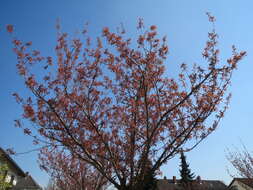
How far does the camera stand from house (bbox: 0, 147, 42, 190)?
14.8 meters

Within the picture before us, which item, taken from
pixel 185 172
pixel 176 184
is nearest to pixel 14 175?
pixel 185 172

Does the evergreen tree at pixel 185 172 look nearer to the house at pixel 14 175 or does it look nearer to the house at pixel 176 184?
the house at pixel 176 184

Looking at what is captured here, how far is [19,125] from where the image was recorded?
17.8 ft

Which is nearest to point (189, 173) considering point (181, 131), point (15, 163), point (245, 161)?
point (245, 161)

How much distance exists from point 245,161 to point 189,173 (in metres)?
18.5

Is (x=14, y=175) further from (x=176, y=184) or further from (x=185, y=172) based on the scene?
(x=176, y=184)

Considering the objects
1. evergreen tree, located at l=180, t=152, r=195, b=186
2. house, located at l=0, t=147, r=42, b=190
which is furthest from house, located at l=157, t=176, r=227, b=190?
house, located at l=0, t=147, r=42, b=190

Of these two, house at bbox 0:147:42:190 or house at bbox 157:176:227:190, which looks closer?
house at bbox 0:147:42:190

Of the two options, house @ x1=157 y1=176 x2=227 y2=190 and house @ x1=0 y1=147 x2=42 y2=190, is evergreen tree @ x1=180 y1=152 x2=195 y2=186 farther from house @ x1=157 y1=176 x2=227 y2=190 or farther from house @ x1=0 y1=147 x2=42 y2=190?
house @ x1=0 y1=147 x2=42 y2=190

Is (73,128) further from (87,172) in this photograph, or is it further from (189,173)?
(189,173)

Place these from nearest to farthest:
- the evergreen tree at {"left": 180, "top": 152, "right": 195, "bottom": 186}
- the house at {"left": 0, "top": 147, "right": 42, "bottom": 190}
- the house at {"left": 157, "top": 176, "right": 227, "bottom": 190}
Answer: the house at {"left": 0, "top": 147, "right": 42, "bottom": 190}, the evergreen tree at {"left": 180, "top": 152, "right": 195, "bottom": 186}, the house at {"left": 157, "top": 176, "right": 227, "bottom": 190}

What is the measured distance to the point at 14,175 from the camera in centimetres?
1784

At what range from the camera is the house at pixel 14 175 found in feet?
48.5

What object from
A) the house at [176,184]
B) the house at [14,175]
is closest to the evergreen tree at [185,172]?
the house at [176,184]
